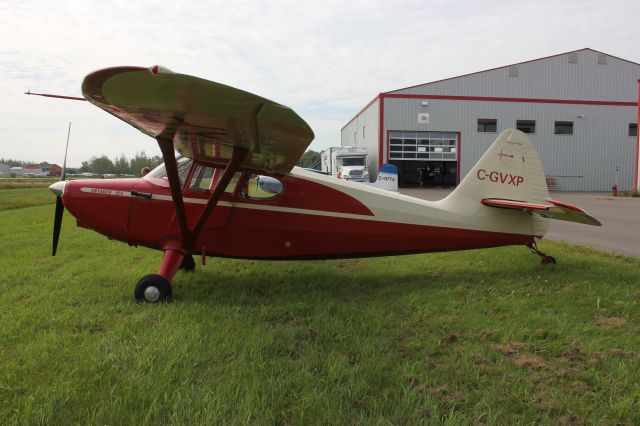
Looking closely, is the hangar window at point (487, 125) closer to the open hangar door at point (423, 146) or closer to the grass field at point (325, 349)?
the open hangar door at point (423, 146)

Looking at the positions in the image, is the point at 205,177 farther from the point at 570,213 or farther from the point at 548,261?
the point at 548,261

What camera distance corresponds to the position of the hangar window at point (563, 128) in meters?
35.5

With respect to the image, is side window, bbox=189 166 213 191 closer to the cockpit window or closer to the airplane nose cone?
the cockpit window

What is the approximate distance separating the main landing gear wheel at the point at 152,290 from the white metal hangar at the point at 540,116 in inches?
1227

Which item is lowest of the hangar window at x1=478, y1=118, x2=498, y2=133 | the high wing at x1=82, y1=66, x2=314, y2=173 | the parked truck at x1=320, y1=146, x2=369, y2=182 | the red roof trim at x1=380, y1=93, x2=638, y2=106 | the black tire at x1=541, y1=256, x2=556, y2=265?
the black tire at x1=541, y1=256, x2=556, y2=265

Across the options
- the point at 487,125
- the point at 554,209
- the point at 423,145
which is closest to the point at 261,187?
the point at 554,209

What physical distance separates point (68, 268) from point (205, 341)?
14.0ft

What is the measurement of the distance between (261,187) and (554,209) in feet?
12.7

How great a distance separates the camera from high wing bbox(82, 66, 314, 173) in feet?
10.7

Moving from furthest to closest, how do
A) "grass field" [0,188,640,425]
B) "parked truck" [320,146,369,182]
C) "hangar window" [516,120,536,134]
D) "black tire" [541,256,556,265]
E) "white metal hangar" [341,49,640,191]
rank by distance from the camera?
"hangar window" [516,120,536,134] → "white metal hangar" [341,49,640,191] → "parked truck" [320,146,369,182] → "black tire" [541,256,556,265] → "grass field" [0,188,640,425]

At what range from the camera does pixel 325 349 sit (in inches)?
135

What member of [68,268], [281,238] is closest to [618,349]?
[281,238]

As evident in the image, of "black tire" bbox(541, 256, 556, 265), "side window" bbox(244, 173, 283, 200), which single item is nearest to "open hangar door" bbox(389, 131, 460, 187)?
"black tire" bbox(541, 256, 556, 265)

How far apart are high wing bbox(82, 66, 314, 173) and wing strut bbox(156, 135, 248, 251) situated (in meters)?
0.11
